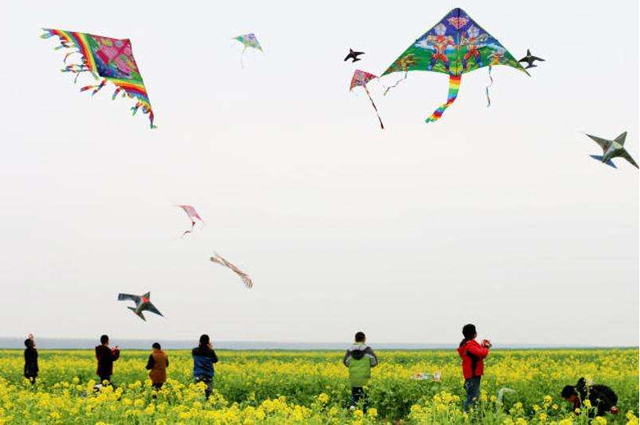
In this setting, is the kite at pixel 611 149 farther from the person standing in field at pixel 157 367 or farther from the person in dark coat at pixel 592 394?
the person standing in field at pixel 157 367

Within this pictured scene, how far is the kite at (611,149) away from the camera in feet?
30.3

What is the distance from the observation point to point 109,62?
34.3 ft

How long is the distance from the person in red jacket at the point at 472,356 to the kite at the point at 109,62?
611 centimetres

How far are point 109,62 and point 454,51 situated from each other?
492 centimetres

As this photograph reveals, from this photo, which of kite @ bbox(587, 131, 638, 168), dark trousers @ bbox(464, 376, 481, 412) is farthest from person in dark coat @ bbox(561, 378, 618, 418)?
kite @ bbox(587, 131, 638, 168)

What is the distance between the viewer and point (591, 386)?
10602 mm

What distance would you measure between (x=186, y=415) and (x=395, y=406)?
27.7 ft

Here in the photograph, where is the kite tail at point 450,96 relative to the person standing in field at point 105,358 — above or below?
above

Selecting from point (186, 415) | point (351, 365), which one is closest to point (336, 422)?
point (186, 415)

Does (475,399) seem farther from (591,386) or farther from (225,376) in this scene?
(225,376)

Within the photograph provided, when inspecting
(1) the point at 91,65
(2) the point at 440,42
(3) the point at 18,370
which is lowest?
(3) the point at 18,370

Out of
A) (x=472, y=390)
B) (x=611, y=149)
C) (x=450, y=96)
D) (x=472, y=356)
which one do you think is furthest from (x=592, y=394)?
(x=450, y=96)

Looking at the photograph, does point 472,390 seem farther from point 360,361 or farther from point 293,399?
point 293,399

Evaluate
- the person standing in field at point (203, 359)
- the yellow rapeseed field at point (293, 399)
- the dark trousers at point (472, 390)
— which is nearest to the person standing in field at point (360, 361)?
the yellow rapeseed field at point (293, 399)
